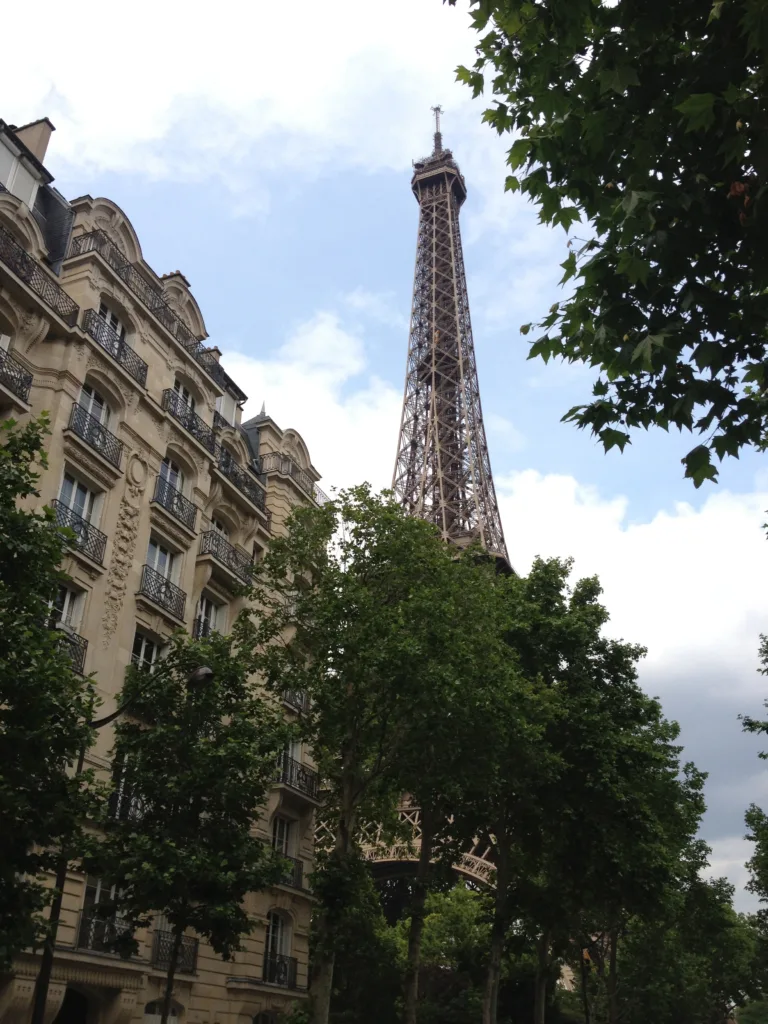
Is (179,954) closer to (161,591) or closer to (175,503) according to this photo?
(161,591)

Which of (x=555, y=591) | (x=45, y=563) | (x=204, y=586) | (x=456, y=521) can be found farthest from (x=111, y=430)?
(x=456, y=521)

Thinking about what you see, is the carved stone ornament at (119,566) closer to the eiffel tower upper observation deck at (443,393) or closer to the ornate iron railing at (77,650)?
the ornate iron railing at (77,650)

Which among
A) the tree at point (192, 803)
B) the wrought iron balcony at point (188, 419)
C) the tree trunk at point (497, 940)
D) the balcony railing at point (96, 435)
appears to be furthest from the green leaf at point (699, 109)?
the tree trunk at point (497, 940)

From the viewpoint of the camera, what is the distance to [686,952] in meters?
40.7

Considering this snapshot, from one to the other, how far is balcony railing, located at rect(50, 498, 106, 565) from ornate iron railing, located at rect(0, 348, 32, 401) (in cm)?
229

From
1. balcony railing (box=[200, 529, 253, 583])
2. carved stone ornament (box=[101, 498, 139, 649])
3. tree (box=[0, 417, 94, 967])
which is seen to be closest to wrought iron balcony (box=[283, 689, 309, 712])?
balcony railing (box=[200, 529, 253, 583])

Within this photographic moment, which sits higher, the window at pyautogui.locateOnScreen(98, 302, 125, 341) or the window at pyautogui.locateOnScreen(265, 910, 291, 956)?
the window at pyautogui.locateOnScreen(98, 302, 125, 341)

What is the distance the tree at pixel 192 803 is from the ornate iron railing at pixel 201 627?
6562mm

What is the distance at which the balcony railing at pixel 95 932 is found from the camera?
1702 centimetres

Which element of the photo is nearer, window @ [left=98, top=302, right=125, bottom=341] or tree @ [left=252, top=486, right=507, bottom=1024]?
tree @ [left=252, top=486, right=507, bottom=1024]

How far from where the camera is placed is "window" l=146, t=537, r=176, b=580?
22.4 metres

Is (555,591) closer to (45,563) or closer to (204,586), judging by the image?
(204,586)

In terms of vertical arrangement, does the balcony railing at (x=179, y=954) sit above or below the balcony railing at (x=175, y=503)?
below

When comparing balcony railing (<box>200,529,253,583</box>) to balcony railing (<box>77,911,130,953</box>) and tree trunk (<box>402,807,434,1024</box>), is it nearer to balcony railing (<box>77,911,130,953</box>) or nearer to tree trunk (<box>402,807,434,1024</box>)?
tree trunk (<box>402,807,434,1024</box>)
